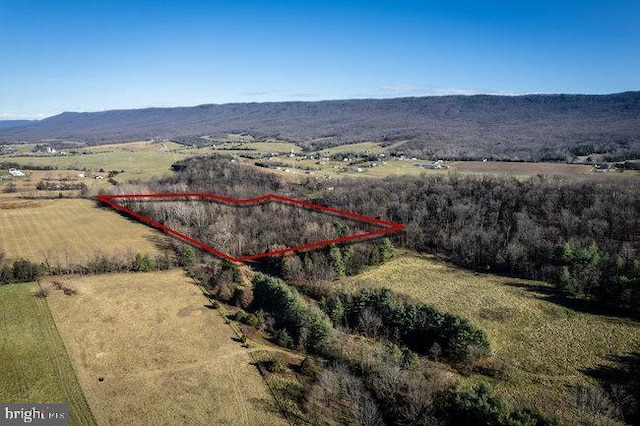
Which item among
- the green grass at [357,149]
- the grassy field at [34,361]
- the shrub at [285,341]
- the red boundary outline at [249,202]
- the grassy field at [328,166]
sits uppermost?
the green grass at [357,149]

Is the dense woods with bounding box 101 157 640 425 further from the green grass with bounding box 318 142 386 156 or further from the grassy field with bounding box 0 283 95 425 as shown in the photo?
the green grass with bounding box 318 142 386 156

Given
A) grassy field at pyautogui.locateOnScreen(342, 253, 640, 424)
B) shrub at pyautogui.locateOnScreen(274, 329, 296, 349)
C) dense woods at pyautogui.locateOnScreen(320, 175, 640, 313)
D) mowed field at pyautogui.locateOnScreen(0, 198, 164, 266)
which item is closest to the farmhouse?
mowed field at pyautogui.locateOnScreen(0, 198, 164, 266)

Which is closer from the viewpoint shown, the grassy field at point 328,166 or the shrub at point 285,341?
the shrub at point 285,341

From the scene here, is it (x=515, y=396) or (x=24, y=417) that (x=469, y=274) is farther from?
(x=24, y=417)

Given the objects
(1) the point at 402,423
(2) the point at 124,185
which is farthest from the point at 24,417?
(2) the point at 124,185

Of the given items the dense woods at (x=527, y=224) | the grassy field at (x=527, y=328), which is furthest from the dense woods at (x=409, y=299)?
the grassy field at (x=527, y=328)

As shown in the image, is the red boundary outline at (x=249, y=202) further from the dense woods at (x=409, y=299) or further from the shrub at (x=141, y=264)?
the shrub at (x=141, y=264)
